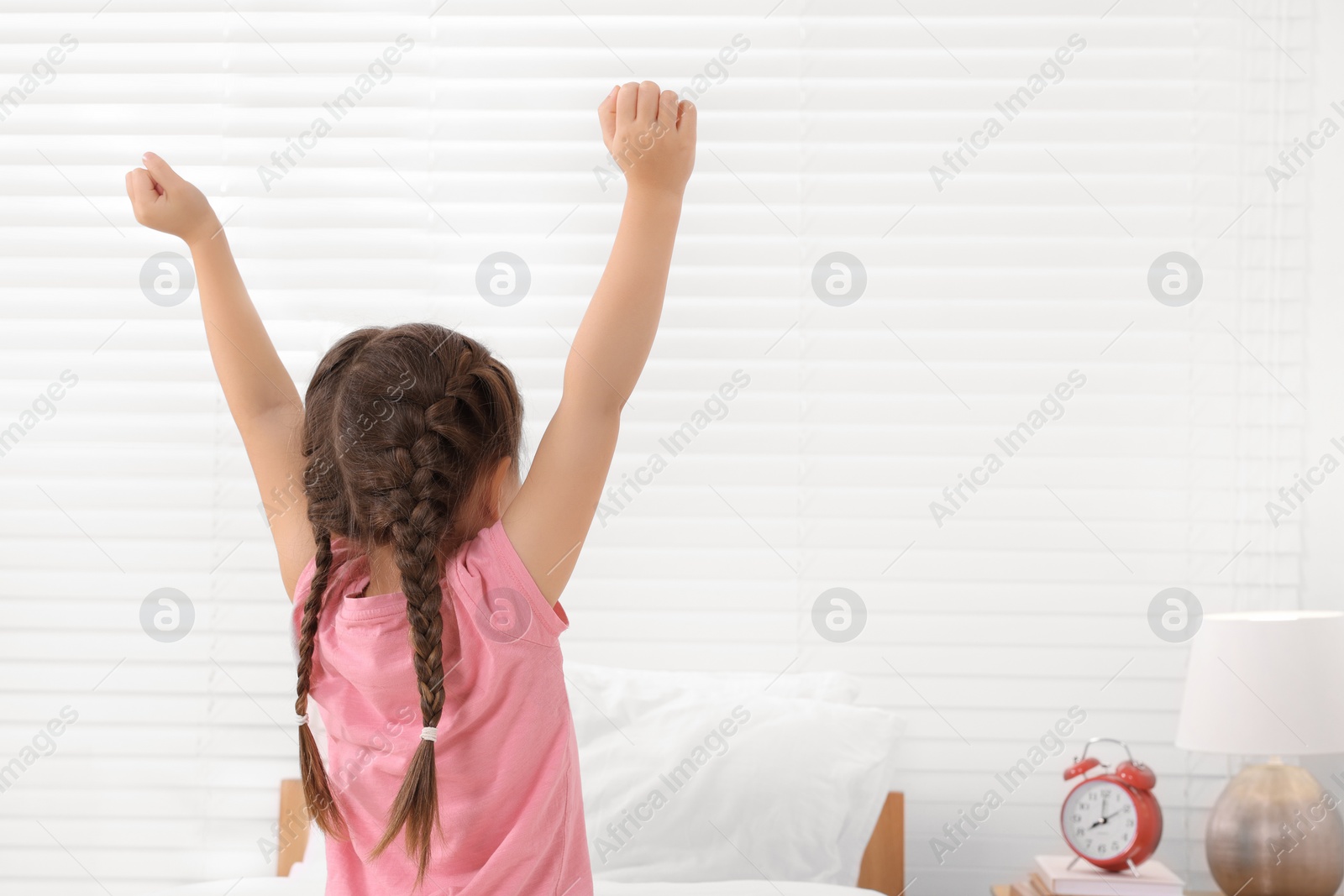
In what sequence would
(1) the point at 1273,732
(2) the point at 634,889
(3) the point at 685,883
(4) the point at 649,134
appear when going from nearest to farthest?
(4) the point at 649,134 < (2) the point at 634,889 < (3) the point at 685,883 < (1) the point at 1273,732

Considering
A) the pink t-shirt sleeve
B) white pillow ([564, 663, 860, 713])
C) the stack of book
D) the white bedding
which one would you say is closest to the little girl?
the pink t-shirt sleeve

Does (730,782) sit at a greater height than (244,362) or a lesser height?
lesser

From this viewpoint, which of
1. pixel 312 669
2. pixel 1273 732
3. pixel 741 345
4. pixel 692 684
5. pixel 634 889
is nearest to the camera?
pixel 312 669

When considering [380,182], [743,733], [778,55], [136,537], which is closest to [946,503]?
[743,733]

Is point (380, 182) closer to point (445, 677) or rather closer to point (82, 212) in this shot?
point (82, 212)

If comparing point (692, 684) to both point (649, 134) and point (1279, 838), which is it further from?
point (649, 134)

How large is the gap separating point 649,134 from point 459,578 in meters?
0.39

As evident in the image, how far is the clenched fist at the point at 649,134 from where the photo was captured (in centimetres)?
79

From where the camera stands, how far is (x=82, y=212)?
2.13 metres

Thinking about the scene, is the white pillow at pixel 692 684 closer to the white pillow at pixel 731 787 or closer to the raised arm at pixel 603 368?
the white pillow at pixel 731 787

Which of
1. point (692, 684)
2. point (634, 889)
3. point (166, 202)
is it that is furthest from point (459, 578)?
point (692, 684)

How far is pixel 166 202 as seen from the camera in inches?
39.4

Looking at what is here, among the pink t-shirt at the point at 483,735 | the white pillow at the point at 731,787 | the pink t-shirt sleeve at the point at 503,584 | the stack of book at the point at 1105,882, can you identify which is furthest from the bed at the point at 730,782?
the pink t-shirt sleeve at the point at 503,584

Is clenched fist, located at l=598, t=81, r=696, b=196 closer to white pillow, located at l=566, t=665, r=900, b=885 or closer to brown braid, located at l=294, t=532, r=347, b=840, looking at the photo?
brown braid, located at l=294, t=532, r=347, b=840
